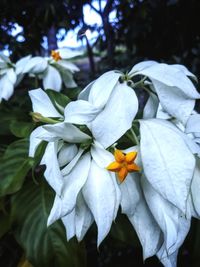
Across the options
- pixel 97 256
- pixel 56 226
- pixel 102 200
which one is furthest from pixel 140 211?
pixel 97 256

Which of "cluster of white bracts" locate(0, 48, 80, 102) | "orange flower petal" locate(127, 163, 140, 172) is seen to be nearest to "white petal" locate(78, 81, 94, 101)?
"orange flower petal" locate(127, 163, 140, 172)

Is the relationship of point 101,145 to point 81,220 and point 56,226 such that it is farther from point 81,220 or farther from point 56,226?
point 56,226

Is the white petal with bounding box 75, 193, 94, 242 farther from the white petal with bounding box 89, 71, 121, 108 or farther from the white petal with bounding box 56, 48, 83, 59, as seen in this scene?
the white petal with bounding box 56, 48, 83, 59

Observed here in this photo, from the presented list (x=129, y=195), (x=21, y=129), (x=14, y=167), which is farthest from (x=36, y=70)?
(x=129, y=195)

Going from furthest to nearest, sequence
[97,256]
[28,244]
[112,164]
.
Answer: [97,256]
[28,244]
[112,164]

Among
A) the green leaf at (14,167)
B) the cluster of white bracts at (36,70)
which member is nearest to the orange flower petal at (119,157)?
the green leaf at (14,167)

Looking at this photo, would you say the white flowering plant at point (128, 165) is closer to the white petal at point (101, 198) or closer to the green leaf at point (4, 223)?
the white petal at point (101, 198)

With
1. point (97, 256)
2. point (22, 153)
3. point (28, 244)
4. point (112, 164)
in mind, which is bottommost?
point (97, 256)
